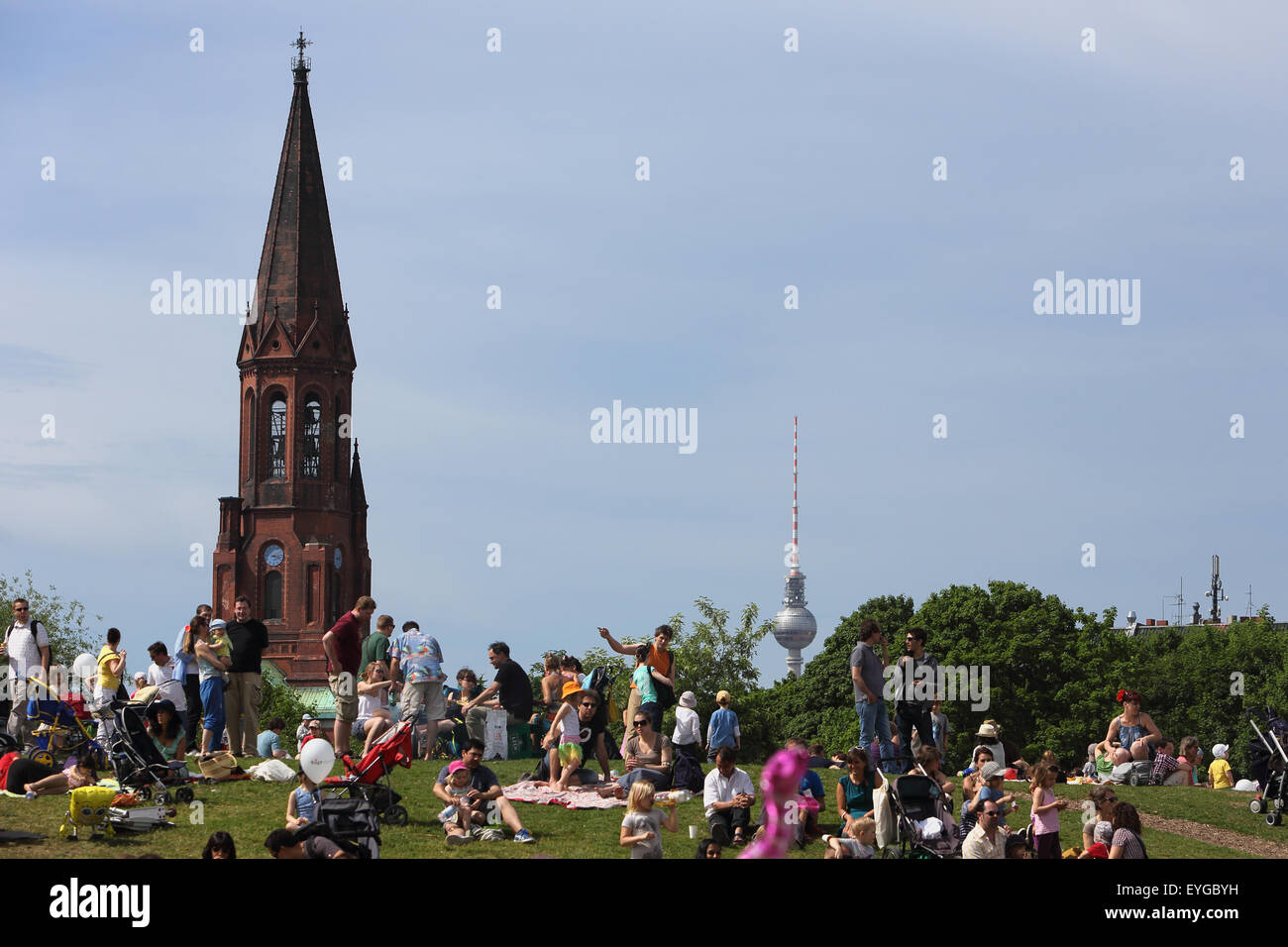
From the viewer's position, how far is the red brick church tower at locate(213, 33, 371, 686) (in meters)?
105

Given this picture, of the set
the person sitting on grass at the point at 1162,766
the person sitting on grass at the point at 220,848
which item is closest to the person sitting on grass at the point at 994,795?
the person sitting on grass at the point at 220,848

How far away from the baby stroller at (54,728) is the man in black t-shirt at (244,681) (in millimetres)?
1816

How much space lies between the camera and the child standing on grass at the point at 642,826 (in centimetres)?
1672

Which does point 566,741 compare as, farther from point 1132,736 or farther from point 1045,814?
point 1132,736

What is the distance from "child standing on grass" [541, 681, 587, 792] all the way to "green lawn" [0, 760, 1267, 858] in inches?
36.4

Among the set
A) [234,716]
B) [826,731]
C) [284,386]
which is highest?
[284,386]

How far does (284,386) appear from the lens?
107 m

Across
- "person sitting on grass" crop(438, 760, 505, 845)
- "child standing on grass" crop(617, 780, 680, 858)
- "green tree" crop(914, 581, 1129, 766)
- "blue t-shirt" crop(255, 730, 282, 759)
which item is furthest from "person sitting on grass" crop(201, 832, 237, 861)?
"green tree" crop(914, 581, 1129, 766)

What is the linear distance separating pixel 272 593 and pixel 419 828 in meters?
89.9

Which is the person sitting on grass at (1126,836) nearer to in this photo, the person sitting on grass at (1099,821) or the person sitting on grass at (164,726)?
the person sitting on grass at (1099,821)

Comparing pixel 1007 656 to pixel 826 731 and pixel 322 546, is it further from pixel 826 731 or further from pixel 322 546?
pixel 322 546
